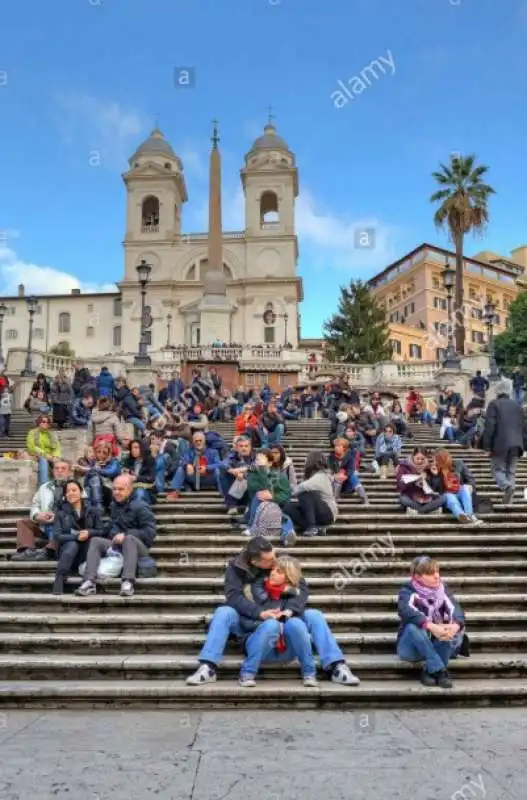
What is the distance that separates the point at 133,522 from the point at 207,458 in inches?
140

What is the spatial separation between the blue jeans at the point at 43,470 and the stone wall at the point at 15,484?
0.15 m

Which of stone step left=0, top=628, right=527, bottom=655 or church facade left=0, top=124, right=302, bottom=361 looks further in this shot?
church facade left=0, top=124, right=302, bottom=361

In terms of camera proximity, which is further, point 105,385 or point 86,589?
point 105,385

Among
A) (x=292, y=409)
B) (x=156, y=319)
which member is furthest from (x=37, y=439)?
(x=156, y=319)

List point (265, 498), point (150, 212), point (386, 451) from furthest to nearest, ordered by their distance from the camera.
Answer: point (150, 212) → point (386, 451) → point (265, 498)

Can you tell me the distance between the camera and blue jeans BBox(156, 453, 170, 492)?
10827 mm

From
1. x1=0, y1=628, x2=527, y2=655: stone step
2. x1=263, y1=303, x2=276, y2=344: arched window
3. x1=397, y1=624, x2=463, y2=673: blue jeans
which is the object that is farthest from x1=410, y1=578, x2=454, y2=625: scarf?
x1=263, y1=303, x2=276, y2=344: arched window

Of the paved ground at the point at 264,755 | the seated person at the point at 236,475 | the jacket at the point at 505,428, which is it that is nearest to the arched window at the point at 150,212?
the seated person at the point at 236,475

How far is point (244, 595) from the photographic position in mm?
6078

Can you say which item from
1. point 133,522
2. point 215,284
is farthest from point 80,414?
point 215,284

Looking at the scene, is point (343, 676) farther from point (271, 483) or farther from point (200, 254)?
point (200, 254)

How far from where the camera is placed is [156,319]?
63594mm

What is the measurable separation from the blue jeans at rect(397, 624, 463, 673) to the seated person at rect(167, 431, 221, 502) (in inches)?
207

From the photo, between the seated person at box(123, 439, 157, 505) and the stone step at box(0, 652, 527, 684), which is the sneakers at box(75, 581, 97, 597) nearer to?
the stone step at box(0, 652, 527, 684)
